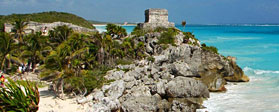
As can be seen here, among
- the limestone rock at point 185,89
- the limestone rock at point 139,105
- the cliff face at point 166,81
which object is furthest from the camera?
the limestone rock at point 185,89

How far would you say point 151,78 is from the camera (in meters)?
19.6

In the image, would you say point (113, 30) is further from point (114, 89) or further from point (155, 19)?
point (114, 89)

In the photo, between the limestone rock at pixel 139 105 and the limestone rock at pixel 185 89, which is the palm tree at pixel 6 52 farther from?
the limestone rock at pixel 185 89

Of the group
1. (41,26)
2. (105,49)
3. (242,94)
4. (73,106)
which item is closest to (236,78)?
(242,94)

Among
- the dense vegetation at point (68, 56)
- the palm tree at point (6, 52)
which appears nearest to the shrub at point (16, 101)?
the dense vegetation at point (68, 56)

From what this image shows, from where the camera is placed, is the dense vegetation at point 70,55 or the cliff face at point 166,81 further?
the dense vegetation at point 70,55

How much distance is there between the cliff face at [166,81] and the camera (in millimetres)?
15077

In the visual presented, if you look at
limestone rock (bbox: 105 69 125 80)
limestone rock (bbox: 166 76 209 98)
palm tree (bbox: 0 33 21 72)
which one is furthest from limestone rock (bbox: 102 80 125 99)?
palm tree (bbox: 0 33 21 72)

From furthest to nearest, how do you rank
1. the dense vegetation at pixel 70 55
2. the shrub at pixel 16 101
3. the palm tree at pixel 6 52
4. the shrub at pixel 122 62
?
the shrub at pixel 122 62 → the palm tree at pixel 6 52 → the dense vegetation at pixel 70 55 → the shrub at pixel 16 101

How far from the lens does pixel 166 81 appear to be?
61.3 ft

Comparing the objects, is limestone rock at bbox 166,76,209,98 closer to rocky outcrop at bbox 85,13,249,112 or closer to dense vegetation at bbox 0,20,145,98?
rocky outcrop at bbox 85,13,249,112

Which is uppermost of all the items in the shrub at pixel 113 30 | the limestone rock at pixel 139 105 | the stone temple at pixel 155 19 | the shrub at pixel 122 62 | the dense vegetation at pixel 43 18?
the dense vegetation at pixel 43 18

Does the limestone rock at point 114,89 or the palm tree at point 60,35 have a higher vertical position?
the palm tree at point 60,35

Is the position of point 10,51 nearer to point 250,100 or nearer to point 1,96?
point 1,96
